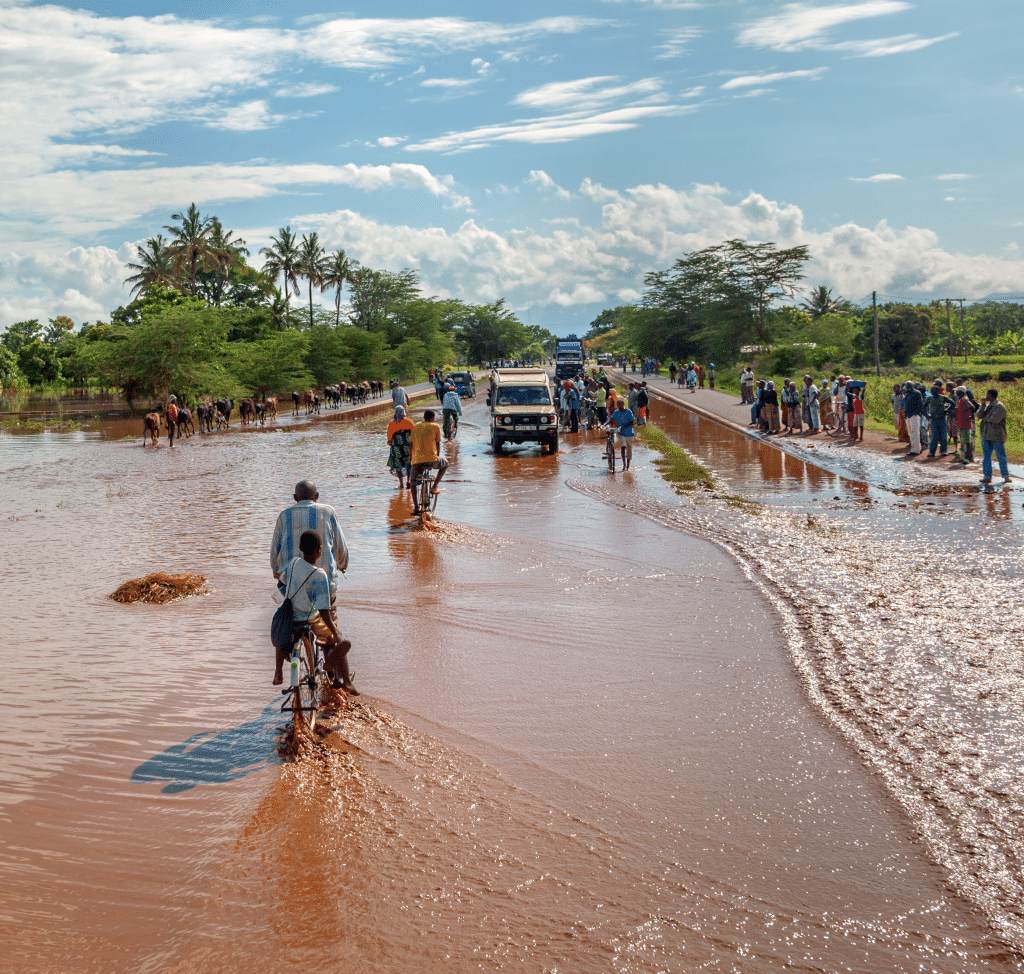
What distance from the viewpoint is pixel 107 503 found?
18.5 m

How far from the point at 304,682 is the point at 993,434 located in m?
15.2

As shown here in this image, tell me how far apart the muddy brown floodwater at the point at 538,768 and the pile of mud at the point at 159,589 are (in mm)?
262

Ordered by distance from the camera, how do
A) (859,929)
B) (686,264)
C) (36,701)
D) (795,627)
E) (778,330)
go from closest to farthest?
(859,929)
(36,701)
(795,627)
(778,330)
(686,264)

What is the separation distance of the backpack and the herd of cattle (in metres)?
27.6

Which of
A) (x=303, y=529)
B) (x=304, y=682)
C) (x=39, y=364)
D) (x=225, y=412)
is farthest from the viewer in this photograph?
(x=39, y=364)

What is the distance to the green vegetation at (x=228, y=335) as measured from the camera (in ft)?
166

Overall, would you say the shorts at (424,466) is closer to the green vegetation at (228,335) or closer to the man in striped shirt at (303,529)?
the man in striped shirt at (303,529)

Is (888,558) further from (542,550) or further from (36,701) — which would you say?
(36,701)

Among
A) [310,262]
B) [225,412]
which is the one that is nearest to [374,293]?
[310,262]

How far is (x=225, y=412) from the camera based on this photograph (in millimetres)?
41000

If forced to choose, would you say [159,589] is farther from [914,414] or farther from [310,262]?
[310,262]

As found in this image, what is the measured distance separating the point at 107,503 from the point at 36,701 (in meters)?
11.9

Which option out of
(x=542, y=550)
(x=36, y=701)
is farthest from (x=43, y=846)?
(x=542, y=550)

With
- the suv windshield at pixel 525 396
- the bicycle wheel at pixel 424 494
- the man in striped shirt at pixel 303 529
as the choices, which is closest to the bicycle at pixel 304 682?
the man in striped shirt at pixel 303 529
